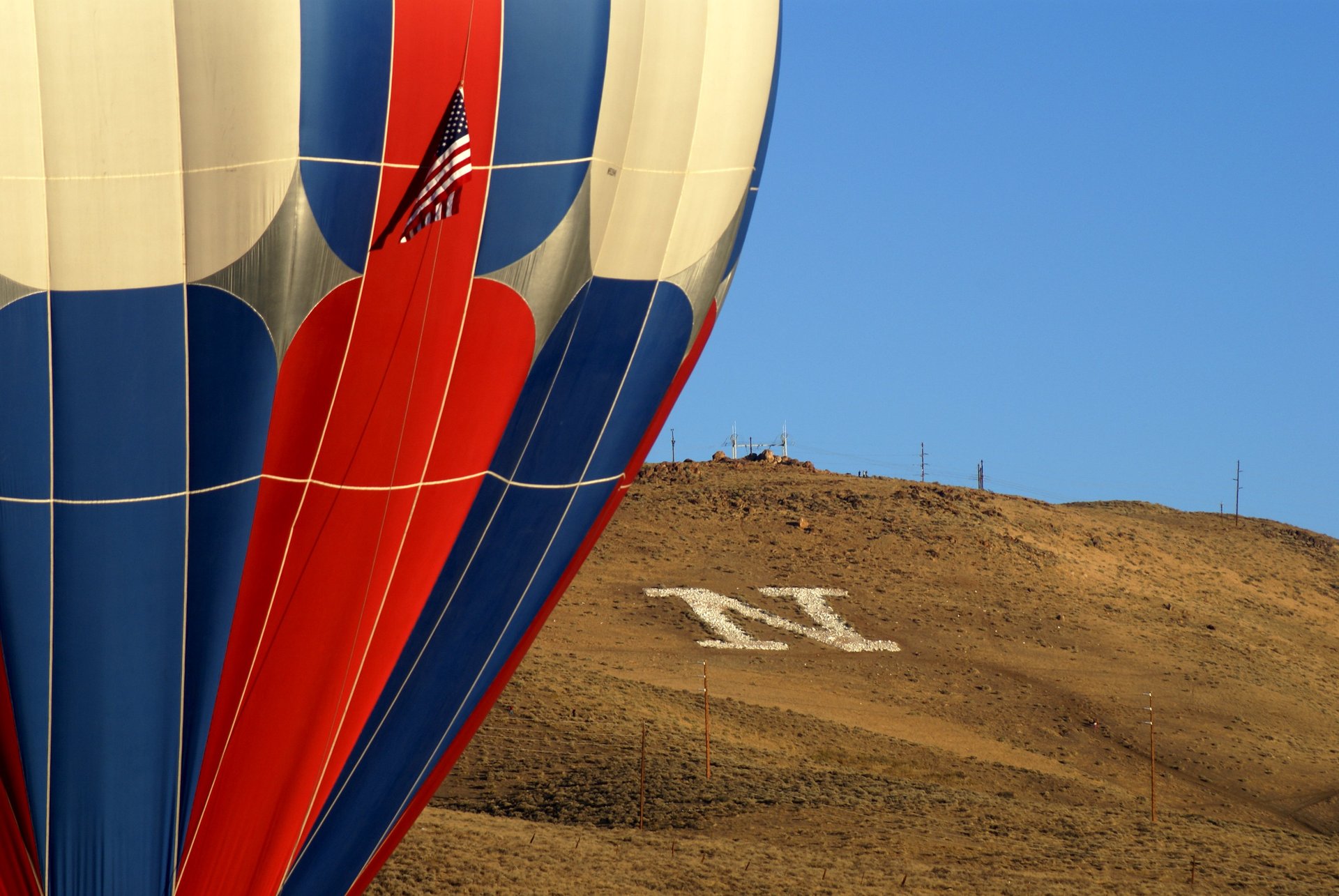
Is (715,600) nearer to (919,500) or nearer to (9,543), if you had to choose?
(919,500)

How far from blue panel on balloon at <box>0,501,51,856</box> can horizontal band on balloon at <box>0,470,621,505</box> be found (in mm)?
127

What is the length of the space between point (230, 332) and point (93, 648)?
6.00 ft

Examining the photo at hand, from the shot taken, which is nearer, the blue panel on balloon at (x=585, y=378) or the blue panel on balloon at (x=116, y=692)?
the blue panel on balloon at (x=116, y=692)

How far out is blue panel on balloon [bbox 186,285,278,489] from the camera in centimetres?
831

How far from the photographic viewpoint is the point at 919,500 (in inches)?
1916

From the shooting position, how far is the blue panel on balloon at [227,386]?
8.31 metres

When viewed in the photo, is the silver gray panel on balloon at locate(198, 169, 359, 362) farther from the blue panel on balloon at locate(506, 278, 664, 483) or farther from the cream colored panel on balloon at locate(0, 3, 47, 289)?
the blue panel on balloon at locate(506, 278, 664, 483)

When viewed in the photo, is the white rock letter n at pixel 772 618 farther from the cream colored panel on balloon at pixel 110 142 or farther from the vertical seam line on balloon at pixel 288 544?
the cream colored panel on balloon at pixel 110 142

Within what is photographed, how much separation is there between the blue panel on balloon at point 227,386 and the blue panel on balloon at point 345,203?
595mm

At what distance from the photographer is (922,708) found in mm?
29578

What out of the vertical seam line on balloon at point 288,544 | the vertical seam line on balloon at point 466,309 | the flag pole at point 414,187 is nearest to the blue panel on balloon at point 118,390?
the vertical seam line on balloon at point 288,544

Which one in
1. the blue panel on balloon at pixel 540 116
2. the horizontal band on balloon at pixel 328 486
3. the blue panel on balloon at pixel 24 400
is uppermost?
the blue panel on balloon at pixel 540 116

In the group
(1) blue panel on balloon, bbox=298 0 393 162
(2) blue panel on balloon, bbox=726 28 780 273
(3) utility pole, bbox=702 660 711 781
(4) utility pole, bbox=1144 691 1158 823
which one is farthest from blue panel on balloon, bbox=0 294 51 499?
(4) utility pole, bbox=1144 691 1158 823

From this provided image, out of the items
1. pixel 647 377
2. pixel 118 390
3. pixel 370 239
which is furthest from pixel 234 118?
pixel 647 377
